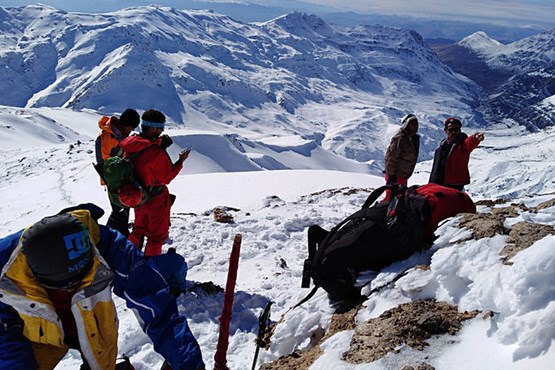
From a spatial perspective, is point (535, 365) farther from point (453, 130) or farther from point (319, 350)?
point (453, 130)

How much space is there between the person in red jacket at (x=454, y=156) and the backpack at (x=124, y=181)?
460cm

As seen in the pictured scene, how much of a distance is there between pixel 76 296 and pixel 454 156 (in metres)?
6.03

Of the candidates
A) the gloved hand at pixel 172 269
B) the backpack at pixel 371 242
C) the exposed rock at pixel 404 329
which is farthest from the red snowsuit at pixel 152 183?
the exposed rock at pixel 404 329

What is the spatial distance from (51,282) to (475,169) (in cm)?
9414

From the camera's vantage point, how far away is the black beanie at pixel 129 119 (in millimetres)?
6934

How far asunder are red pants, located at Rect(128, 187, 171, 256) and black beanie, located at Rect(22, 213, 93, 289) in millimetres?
2706

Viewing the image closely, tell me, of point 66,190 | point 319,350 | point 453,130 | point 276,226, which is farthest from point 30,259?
point 66,190

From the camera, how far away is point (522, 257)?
112 inches

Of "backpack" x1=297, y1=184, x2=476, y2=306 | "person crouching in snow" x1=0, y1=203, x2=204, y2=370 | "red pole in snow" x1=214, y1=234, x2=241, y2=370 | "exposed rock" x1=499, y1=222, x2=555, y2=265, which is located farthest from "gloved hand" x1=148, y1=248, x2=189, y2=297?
"exposed rock" x1=499, y1=222, x2=555, y2=265

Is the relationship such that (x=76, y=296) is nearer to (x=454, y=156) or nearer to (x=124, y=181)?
(x=124, y=181)

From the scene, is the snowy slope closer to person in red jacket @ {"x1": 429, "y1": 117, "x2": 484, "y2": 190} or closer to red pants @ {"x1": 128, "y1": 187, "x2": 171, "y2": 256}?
red pants @ {"x1": 128, "y1": 187, "x2": 171, "y2": 256}

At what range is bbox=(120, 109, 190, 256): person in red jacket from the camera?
5105 mm

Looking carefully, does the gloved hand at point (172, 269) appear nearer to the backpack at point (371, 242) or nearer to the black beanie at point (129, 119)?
the backpack at point (371, 242)

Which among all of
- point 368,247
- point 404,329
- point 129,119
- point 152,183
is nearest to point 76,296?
point 404,329
